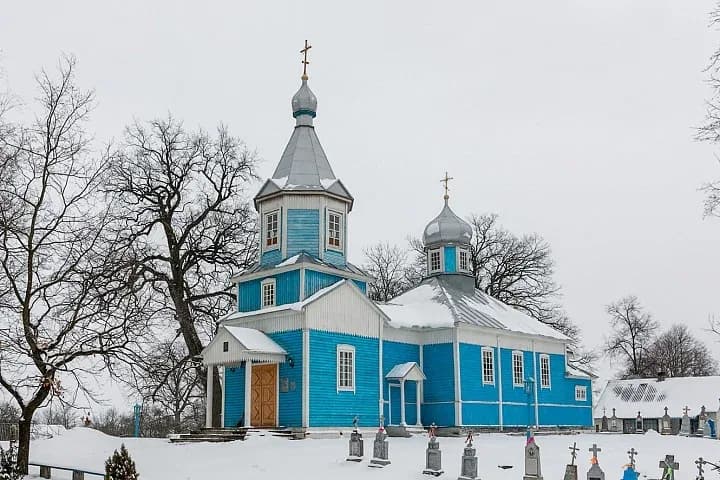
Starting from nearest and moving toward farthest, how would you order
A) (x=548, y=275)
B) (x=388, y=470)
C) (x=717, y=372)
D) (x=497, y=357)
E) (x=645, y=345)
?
(x=388, y=470), (x=497, y=357), (x=548, y=275), (x=645, y=345), (x=717, y=372)

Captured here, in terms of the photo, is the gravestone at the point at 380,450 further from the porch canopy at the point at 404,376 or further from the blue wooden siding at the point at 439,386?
the blue wooden siding at the point at 439,386

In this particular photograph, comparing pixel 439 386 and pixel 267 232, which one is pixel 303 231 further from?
pixel 439 386

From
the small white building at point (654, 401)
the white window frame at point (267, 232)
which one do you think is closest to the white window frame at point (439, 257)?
the white window frame at point (267, 232)

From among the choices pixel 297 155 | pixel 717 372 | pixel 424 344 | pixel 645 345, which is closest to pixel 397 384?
pixel 424 344

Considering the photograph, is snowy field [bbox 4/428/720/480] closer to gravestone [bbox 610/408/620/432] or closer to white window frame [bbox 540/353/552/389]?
white window frame [bbox 540/353/552/389]

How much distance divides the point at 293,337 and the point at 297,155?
300 inches

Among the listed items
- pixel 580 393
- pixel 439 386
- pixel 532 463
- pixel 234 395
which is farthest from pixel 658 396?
pixel 532 463

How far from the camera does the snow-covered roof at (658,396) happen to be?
5641 cm

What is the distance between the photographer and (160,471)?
2133 centimetres

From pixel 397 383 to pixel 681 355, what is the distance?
1969 inches

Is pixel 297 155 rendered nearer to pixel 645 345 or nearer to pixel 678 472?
pixel 678 472

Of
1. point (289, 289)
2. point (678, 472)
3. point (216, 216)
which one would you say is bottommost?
point (678, 472)

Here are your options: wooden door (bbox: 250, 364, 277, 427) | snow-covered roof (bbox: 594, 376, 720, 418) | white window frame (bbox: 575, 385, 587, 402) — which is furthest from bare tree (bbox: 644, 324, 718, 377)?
wooden door (bbox: 250, 364, 277, 427)

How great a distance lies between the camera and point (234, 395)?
29.6 meters
